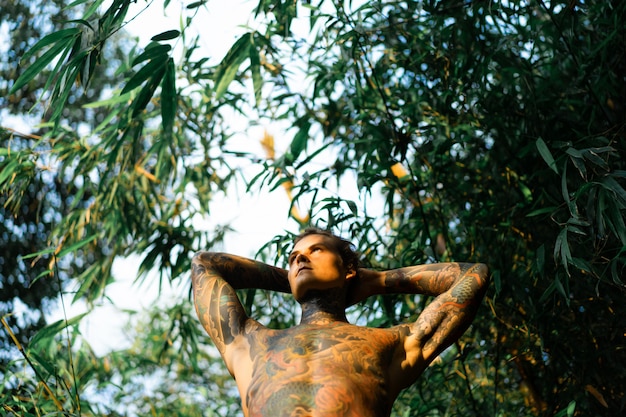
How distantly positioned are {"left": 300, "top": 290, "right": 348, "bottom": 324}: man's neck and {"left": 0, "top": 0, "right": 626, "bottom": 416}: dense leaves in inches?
27.9

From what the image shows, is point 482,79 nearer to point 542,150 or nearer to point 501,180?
point 501,180

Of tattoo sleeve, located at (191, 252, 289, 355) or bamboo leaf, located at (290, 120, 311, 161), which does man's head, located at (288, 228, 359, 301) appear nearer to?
tattoo sleeve, located at (191, 252, 289, 355)

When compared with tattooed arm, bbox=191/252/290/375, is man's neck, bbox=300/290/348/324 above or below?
below

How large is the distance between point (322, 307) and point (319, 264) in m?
0.12

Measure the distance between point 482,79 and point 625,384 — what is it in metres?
1.32

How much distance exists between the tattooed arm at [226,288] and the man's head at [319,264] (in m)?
0.15

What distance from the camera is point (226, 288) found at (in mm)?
2443

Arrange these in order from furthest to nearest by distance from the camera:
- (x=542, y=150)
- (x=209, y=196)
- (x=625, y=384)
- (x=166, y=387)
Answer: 1. (x=166, y=387)
2. (x=209, y=196)
3. (x=625, y=384)
4. (x=542, y=150)

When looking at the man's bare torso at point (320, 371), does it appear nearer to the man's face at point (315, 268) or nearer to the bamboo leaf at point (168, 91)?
the man's face at point (315, 268)

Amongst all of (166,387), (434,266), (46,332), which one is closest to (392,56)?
(434,266)

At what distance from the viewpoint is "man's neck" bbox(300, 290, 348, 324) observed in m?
2.40

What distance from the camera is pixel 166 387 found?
6324 mm

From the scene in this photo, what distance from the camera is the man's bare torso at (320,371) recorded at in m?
2.12

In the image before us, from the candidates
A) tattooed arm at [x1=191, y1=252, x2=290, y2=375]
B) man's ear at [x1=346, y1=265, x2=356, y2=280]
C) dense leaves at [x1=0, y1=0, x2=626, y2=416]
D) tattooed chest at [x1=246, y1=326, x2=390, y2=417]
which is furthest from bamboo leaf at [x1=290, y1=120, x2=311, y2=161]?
tattooed chest at [x1=246, y1=326, x2=390, y2=417]
